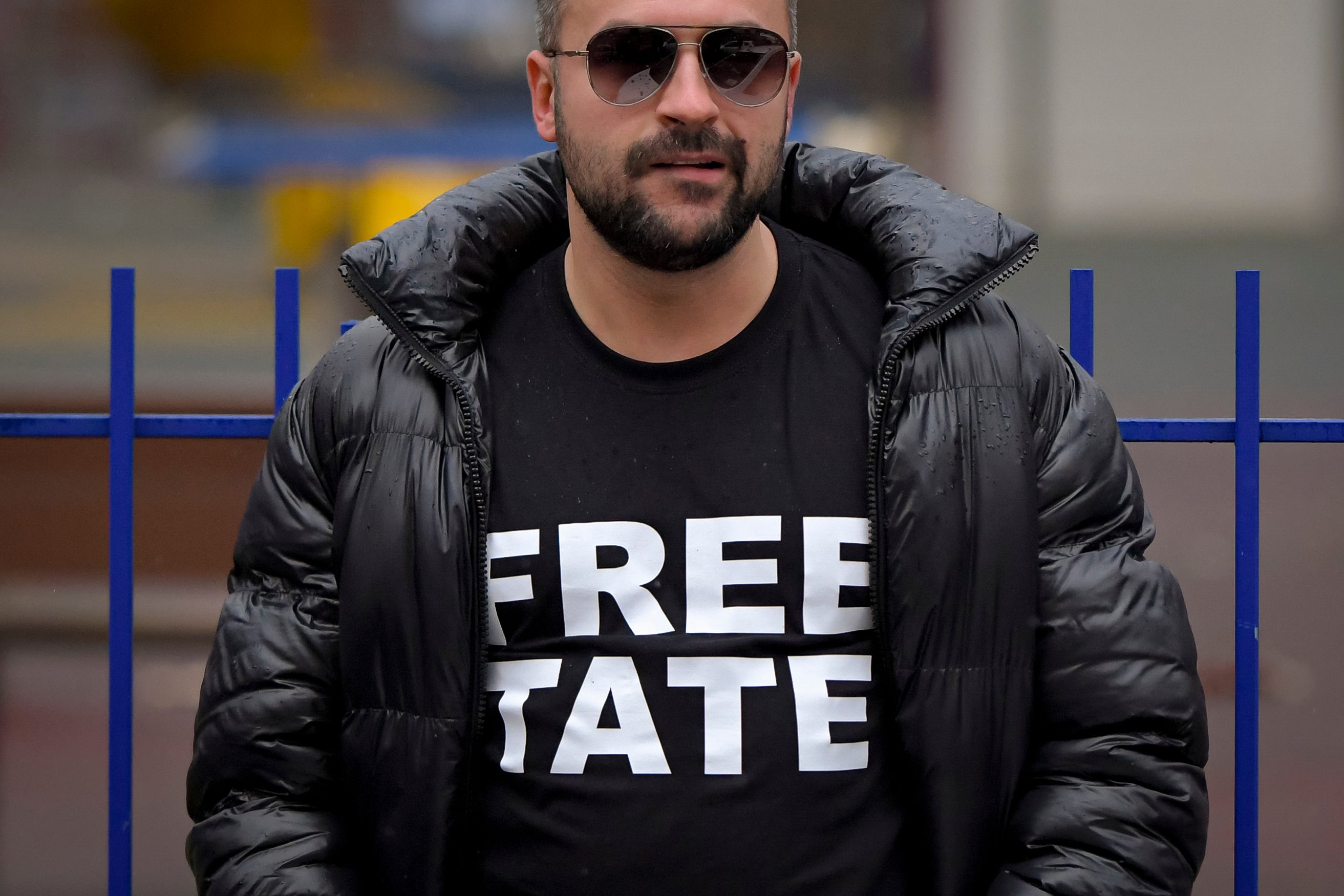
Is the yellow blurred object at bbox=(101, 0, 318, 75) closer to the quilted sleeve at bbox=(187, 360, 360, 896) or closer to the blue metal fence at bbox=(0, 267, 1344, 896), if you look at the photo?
the blue metal fence at bbox=(0, 267, 1344, 896)

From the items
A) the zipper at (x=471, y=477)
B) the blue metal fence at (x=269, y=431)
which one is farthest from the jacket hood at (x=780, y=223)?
the blue metal fence at (x=269, y=431)

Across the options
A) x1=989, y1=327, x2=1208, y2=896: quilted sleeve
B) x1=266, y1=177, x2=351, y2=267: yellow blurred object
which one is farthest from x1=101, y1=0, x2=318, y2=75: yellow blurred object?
x1=989, y1=327, x2=1208, y2=896: quilted sleeve

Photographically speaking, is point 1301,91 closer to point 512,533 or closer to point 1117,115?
point 1117,115

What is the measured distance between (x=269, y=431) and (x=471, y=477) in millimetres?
736

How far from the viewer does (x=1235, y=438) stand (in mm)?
2139

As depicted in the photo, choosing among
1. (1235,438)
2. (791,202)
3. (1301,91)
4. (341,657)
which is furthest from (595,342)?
(1301,91)

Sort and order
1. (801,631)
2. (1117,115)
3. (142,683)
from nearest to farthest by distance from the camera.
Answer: (801,631)
(1117,115)
(142,683)

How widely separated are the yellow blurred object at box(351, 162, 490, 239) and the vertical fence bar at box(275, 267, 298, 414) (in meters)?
3.77

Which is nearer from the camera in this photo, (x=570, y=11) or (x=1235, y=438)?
(x=570, y=11)

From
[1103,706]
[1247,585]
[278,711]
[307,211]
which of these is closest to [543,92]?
[278,711]

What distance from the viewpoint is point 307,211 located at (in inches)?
233

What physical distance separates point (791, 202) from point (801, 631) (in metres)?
0.69

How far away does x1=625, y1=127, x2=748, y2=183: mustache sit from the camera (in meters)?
1.63

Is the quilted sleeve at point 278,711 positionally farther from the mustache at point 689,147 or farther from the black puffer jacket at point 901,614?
the mustache at point 689,147
